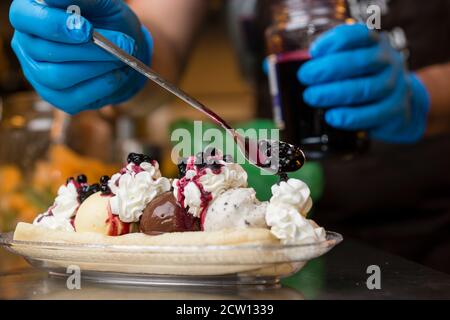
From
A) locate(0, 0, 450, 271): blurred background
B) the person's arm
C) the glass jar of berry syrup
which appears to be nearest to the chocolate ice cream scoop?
the glass jar of berry syrup

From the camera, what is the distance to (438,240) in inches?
78.0

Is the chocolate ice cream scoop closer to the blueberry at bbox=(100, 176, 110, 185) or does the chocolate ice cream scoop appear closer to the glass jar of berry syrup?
the blueberry at bbox=(100, 176, 110, 185)

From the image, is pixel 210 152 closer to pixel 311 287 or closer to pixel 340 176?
pixel 311 287

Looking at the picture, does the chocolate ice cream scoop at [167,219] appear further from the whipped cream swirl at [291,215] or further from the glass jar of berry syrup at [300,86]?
the glass jar of berry syrup at [300,86]

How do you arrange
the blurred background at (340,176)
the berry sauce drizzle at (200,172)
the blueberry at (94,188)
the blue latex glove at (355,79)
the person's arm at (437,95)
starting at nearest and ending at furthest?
the berry sauce drizzle at (200,172)
the blueberry at (94,188)
the blue latex glove at (355,79)
the person's arm at (437,95)
the blurred background at (340,176)

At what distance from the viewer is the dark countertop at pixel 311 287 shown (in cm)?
84

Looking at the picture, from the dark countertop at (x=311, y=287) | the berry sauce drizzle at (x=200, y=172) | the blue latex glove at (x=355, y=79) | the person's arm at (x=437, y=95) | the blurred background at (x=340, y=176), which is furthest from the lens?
the blurred background at (x=340, y=176)

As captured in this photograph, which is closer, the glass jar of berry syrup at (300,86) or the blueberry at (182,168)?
the blueberry at (182,168)

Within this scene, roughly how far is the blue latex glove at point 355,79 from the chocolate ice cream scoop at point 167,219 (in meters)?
0.57

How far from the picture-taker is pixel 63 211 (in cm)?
104

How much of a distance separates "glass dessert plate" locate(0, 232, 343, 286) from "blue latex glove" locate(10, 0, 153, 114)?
1.09 feet

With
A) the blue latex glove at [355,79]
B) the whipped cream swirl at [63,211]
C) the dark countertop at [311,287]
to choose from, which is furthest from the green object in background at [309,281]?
the blue latex glove at [355,79]

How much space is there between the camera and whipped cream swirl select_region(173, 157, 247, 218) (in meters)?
0.94
